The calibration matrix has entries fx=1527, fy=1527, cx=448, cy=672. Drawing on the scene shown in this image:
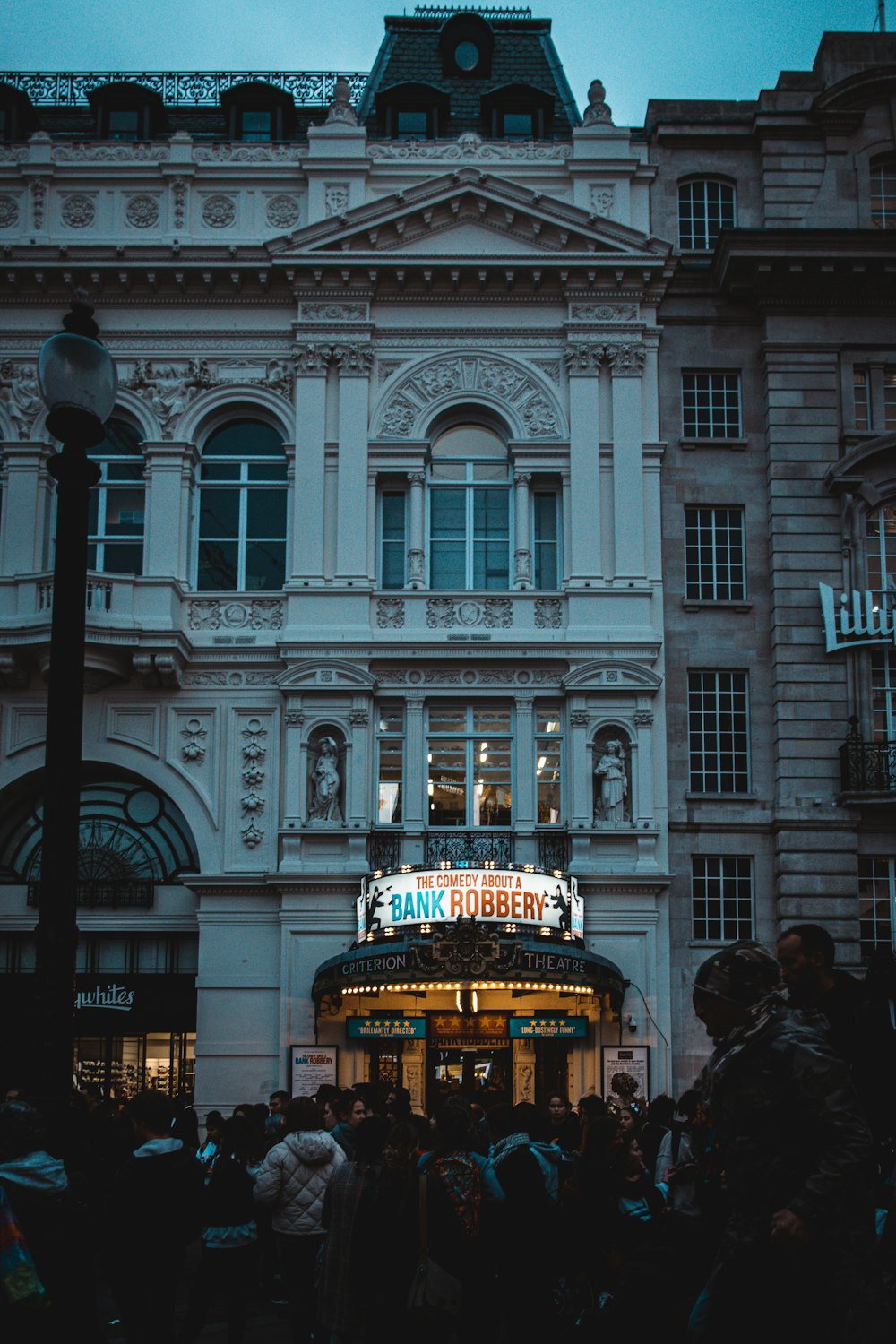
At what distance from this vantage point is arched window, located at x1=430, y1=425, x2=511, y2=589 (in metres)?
30.9

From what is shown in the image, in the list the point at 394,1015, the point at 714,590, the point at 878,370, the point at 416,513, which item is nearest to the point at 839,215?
the point at 878,370

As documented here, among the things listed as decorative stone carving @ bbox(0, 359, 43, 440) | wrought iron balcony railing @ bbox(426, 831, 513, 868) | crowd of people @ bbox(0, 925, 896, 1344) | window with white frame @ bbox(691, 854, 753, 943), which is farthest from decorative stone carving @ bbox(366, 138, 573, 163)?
crowd of people @ bbox(0, 925, 896, 1344)

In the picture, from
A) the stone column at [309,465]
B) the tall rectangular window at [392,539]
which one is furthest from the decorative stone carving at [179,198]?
the tall rectangular window at [392,539]

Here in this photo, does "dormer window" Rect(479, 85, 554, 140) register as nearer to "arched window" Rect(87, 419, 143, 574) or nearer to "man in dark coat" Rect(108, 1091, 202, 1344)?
"arched window" Rect(87, 419, 143, 574)

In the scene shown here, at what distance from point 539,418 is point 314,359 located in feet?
15.6

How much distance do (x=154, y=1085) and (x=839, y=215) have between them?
22.2 m

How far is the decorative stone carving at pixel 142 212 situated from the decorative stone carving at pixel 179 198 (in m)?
0.44

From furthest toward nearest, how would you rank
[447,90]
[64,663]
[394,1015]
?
[447,90] → [394,1015] → [64,663]

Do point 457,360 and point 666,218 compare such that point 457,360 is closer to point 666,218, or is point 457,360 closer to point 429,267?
point 429,267

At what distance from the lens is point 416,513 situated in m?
30.6

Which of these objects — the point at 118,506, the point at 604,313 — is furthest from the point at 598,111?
the point at 118,506

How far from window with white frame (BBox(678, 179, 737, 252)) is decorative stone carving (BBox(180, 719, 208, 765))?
46.5ft

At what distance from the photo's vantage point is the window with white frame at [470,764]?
29.5 m

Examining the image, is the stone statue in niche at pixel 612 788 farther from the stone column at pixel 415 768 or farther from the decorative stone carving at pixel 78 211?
the decorative stone carving at pixel 78 211
